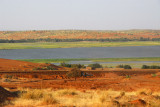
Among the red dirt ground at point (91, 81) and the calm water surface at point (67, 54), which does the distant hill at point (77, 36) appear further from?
the red dirt ground at point (91, 81)

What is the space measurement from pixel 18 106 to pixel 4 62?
1052 inches

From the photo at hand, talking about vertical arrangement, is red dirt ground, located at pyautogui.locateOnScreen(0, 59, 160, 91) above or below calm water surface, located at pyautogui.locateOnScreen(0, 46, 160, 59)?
above

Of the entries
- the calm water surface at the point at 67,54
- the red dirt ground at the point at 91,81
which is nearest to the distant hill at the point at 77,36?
the calm water surface at the point at 67,54

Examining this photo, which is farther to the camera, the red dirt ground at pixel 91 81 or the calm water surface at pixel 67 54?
the calm water surface at pixel 67 54

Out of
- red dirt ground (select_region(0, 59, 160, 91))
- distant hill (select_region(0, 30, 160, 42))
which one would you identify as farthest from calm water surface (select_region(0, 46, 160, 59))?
distant hill (select_region(0, 30, 160, 42))

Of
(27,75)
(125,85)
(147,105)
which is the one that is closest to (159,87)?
(125,85)

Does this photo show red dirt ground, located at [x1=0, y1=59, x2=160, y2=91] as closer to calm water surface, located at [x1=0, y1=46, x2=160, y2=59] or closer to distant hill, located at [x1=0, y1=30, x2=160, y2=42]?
calm water surface, located at [x1=0, y1=46, x2=160, y2=59]

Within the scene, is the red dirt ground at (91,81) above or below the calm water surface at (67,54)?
above

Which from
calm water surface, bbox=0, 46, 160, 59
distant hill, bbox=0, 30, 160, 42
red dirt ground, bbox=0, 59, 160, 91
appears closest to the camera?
red dirt ground, bbox=0, 59, 160, 91

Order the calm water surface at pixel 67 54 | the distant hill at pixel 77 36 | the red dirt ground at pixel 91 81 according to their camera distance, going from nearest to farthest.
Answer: the red dirt ground at pixel 91 81, the calm water surface at pixel 67 54, the distant hill at pixel 77 36

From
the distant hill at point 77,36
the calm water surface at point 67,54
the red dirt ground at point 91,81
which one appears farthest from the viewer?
the distant hill at point 77,36

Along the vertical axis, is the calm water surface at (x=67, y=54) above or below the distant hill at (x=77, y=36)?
below

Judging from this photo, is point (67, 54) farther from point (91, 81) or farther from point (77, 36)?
point (77, 36)

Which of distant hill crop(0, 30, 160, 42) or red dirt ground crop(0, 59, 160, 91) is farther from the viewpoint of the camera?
distant hill crop(0, 30, 160, 42)
